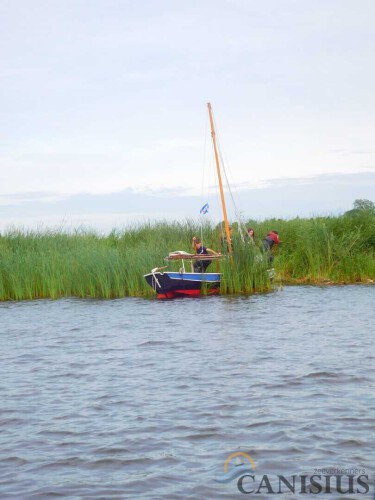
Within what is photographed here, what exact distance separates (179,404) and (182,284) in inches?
620

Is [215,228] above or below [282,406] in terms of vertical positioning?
above

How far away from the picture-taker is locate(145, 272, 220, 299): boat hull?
84.3 feet

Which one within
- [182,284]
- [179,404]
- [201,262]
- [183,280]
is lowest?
[179,404]

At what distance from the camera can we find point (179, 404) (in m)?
10.4

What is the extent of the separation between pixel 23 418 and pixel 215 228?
23487 millimetres

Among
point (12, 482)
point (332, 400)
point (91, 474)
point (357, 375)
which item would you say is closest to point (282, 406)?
point (332, 400)

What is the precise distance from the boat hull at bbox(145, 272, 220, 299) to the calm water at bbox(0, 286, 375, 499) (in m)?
5.89

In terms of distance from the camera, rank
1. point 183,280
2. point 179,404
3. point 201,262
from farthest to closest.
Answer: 1. point 201,262
2. point 183,280
3. point 179,404

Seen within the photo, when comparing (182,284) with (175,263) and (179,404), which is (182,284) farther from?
(179,404)

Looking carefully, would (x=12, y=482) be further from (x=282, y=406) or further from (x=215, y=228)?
(x=215, y=228)

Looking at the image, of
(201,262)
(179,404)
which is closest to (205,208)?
(201,262)

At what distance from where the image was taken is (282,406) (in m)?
10.0

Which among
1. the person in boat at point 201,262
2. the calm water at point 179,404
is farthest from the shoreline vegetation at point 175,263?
the calm water at point 179,404

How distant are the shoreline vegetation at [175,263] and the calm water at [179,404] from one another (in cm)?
636
